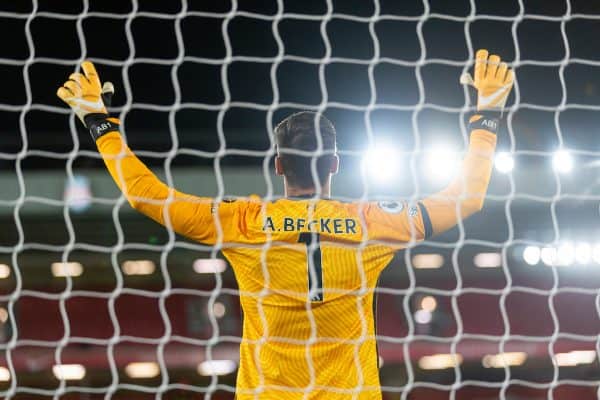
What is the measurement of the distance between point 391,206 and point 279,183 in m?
4.56

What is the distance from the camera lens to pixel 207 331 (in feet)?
24.0

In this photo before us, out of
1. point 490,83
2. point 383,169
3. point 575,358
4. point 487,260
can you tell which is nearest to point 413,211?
point 490,83

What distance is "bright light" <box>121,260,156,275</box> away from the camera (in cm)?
689

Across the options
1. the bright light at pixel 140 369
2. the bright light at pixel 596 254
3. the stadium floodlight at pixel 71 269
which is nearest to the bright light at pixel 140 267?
the stadium floodlight at pixel 71 269

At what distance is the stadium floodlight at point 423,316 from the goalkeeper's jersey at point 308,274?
19.7ft

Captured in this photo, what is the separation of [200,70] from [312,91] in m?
0.96

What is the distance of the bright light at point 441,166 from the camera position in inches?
235

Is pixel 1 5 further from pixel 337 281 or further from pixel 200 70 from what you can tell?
pixel 337 281

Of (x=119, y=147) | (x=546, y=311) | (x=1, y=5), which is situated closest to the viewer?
(x=119, y=147)

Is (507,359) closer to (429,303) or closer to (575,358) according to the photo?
(575,358)

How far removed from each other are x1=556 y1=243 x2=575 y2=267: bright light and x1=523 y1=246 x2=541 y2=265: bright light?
24 cm

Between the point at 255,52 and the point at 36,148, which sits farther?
the point at 36,148

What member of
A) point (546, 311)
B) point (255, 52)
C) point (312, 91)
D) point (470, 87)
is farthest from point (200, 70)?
point (470, 87)

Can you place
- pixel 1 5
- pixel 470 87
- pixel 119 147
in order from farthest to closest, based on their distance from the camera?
pixel 1 5
pixel 470 87
pixel 119 147
